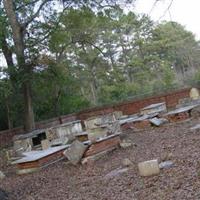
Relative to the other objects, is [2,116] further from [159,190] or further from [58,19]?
[159,190]

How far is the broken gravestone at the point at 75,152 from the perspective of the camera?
36.7 ft

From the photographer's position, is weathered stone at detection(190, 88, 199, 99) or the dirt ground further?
weathered stone at detection(190, 88, 199, 99)

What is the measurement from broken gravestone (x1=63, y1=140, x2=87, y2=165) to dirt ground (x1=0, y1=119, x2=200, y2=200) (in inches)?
8.5

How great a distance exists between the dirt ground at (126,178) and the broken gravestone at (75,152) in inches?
8.5

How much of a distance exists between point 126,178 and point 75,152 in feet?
12.3

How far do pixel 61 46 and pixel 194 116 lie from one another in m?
11.7

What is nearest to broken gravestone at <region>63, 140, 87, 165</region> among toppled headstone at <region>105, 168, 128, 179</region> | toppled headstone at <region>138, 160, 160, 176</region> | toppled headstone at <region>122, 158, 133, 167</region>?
toppled headstone at <region>122, 158, 133, 167</region>

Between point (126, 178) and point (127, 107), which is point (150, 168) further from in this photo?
point (127, 107)

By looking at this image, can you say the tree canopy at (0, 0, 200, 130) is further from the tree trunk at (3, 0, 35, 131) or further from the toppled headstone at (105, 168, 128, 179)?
the toppled headstone at (105, 168, 128, 179)

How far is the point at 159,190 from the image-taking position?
20.8 ft

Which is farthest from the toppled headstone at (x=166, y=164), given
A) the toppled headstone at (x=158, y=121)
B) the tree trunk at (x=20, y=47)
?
the tree trunk at (x=20, y=47)

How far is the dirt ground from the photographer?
6430 mm

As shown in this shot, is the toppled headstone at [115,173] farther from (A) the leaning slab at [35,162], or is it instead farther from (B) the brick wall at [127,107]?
(B) the brick wall at [127,107]

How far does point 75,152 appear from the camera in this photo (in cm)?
1137
